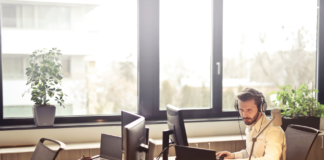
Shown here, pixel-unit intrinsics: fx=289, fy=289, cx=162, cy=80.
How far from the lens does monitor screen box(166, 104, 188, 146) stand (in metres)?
1.81

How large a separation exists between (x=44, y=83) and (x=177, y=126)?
A: 1547mm

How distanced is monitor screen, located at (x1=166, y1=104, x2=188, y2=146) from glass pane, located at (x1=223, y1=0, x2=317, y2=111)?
1617 mm

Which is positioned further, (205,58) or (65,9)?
(205,58)

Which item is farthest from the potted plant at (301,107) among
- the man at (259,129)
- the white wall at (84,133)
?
the man at (259,129)

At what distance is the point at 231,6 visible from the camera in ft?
11.2

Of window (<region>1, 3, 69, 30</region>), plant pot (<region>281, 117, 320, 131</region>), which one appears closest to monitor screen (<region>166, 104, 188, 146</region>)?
plant pot (<region>281, 117, 320, 131</region>)

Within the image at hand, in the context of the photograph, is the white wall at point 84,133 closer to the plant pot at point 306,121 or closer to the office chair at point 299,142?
the plant pot at point 306,121

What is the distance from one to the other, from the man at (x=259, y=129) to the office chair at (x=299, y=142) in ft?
0.63

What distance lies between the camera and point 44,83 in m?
2.77

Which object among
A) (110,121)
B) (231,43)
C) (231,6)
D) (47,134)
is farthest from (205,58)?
(47,134)

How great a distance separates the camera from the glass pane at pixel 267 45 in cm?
343

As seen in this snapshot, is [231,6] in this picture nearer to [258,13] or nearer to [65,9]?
[258,13]

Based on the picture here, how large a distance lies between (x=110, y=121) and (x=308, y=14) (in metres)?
2.74

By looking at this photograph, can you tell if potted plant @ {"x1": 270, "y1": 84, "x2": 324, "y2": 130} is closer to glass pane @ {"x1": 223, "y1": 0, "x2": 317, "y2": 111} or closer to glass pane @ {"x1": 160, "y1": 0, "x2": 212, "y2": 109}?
glass pane @ {"x1": 223, "y1": 0, "x2": 317, "y2": 111}
